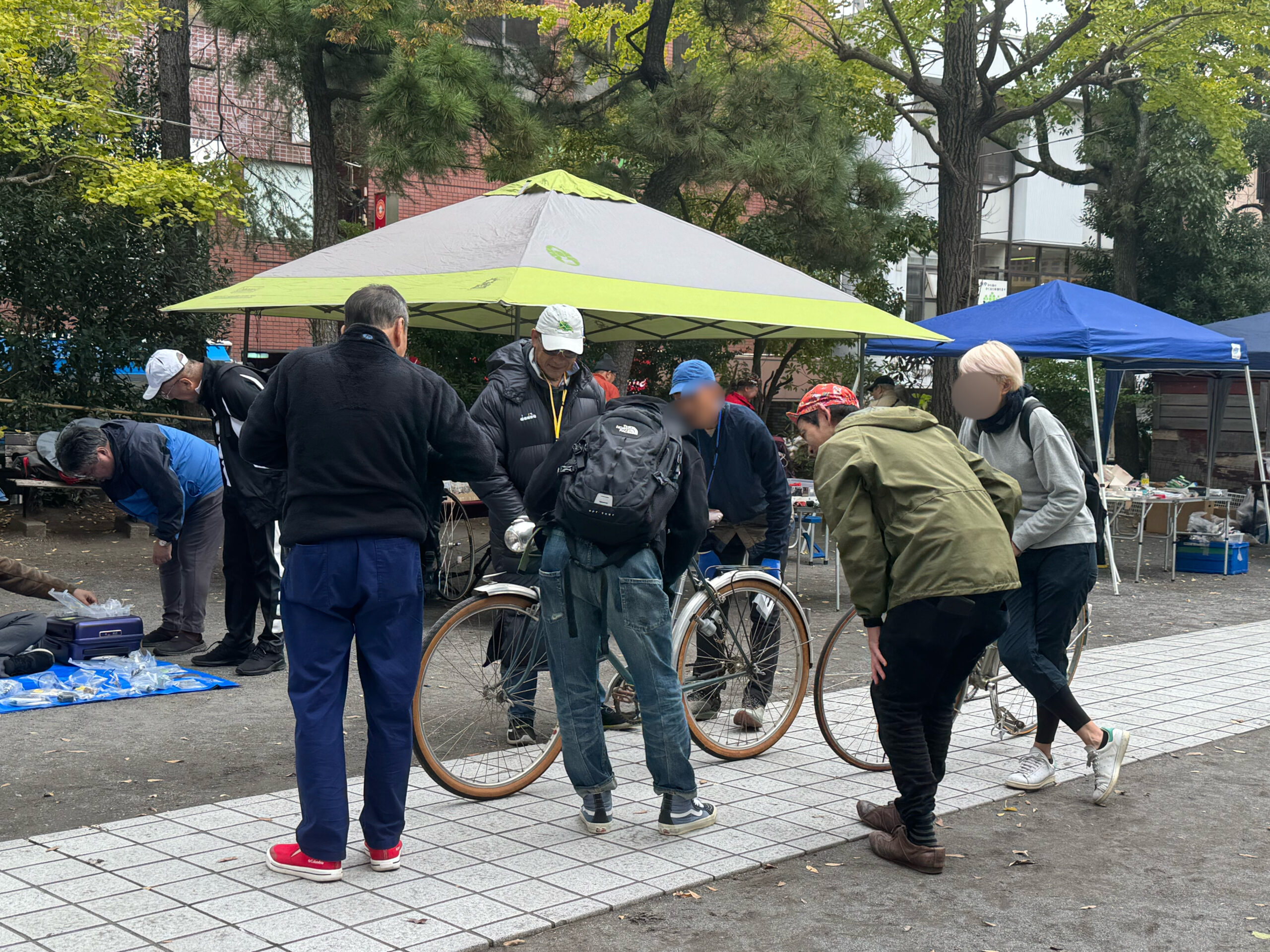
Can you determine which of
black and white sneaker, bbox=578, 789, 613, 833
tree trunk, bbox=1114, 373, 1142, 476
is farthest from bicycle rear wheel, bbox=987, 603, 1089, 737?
tree trunk, bbox=1114, 373, 1142, 476

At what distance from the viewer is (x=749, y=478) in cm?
622

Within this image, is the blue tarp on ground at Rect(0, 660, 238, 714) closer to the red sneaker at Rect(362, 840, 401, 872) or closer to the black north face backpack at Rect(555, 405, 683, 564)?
the red sneaker at Rect(362, 840, 401, 872)

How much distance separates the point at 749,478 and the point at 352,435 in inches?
109

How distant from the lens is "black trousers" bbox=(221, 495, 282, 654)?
734 centimetres

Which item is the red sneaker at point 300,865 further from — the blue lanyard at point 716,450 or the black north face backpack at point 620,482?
the blue lanyard at point 716,450

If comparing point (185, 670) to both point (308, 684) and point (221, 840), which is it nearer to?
point (221, 840)

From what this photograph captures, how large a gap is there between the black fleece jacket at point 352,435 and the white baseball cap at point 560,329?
4.19 feet

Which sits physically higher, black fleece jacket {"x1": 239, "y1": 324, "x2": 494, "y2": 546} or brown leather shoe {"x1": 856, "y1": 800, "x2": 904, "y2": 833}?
black fleece jacket {"x1": 239, "y1": 324, "x2": 494, "y2": 546}

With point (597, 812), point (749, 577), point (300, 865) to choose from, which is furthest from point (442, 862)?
point (749, 577)

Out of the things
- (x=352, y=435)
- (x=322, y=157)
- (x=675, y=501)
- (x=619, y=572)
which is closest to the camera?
(x=352, y=435)

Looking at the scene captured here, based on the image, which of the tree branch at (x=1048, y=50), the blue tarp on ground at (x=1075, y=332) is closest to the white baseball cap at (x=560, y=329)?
the blue tarp on ground at (x=1075, y=332)

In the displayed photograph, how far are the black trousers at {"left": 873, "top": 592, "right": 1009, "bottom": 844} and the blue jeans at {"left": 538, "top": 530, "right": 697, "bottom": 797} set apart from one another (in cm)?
74

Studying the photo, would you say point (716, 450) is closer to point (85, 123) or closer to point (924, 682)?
point (924, 682)

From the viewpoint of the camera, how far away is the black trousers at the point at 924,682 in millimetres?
4082
